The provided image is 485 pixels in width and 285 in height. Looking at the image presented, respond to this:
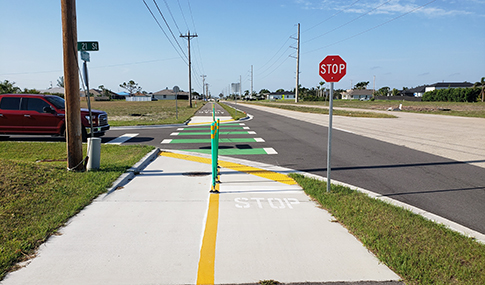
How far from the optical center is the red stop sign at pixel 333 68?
5.39 m

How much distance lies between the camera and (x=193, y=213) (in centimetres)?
491

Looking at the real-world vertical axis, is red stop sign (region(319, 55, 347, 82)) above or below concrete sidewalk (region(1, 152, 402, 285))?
above

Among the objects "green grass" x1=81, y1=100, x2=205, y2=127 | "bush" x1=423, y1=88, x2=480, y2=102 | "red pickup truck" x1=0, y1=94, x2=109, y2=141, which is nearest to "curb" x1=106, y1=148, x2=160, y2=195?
"red pickup truck" x1=0, y1=94, x2=109, y2=141

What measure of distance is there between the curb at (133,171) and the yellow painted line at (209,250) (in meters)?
2.17

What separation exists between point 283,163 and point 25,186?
5.84 m

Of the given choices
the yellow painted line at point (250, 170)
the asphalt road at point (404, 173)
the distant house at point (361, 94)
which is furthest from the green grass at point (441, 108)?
the distant house at point (361, 94)

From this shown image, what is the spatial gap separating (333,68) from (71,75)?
5025 mm

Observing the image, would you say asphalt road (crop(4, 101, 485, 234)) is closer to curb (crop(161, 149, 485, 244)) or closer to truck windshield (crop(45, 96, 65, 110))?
curb (crop(161, 149, 485, 244))

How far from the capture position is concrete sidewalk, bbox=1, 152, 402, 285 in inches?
127

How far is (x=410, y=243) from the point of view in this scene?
3779mm

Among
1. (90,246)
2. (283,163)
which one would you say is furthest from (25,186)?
(283,163)

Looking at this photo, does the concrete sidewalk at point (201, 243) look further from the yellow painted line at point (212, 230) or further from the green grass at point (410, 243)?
the green grass at point (410, 243)

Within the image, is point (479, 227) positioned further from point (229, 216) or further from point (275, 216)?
point (229, 216)

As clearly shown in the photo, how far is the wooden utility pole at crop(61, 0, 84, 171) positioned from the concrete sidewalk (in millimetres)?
1648
